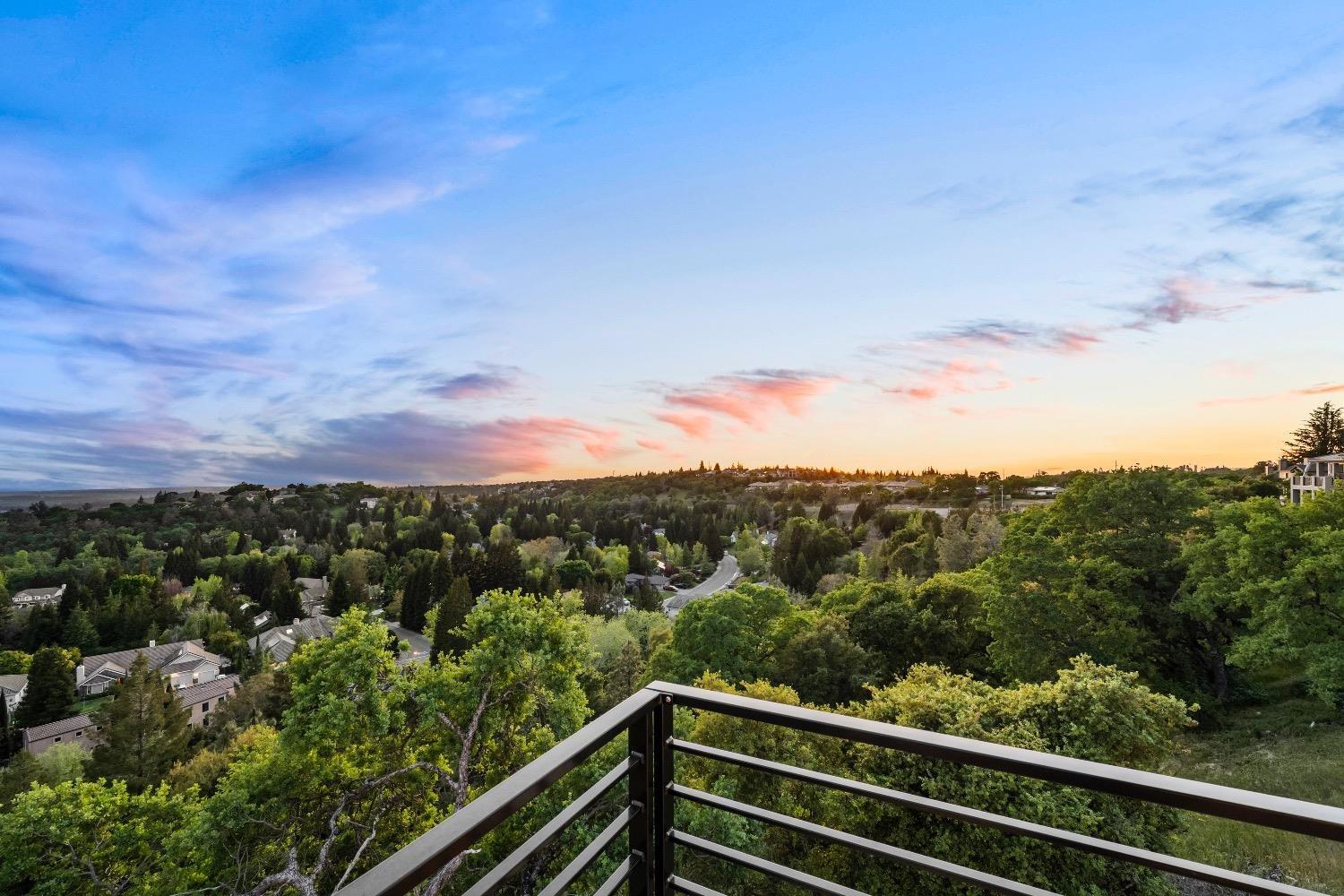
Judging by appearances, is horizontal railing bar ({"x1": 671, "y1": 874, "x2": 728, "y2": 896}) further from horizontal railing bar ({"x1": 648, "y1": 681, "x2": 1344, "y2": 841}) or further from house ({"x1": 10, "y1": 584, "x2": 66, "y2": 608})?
house ({"x1": 10, "y1": 584, "x2": 66, "y2": 608})

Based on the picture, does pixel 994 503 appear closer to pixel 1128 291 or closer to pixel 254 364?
pixel 1128 291

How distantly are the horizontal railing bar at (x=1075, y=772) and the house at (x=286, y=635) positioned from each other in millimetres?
38643

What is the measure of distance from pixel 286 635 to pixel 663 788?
4427cm

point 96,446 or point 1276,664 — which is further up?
point 96,446

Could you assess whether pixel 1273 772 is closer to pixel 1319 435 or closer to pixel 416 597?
pixel 1319 435

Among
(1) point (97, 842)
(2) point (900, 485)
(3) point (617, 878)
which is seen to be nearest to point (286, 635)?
(1) point (97, 842)

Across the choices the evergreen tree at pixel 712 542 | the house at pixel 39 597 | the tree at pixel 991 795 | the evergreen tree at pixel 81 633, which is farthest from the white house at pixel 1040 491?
the house at pixel 39 597

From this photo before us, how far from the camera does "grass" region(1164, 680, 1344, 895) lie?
5379 mm

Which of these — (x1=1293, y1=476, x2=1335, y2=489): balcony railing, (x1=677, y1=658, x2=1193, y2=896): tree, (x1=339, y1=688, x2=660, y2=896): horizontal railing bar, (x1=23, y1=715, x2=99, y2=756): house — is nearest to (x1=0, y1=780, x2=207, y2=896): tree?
(x1=677, y1=658, x2=1193, y2=896): tree

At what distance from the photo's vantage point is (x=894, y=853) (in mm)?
1236

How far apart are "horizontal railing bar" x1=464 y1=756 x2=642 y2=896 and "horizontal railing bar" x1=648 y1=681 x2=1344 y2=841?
232 mm

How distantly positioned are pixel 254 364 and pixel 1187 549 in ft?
88.6

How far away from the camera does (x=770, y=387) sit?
17750 mm

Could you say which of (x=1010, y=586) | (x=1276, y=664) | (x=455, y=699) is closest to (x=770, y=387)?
(x=1010, y=586)
